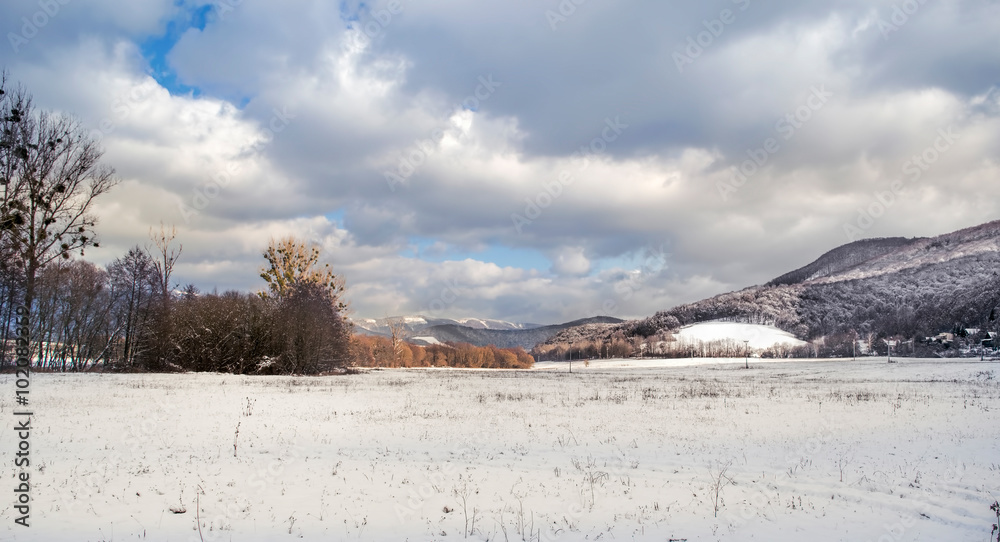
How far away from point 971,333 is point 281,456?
17238 cm

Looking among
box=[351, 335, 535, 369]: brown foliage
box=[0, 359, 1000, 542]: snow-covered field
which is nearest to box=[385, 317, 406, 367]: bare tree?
box=[351, 335, 535, 369]: brown foliage

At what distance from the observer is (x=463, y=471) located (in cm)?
1314

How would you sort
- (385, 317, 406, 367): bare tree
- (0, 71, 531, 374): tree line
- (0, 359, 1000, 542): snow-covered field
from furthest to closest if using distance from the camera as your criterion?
1. (385, 317, 406, 367): bare tree
2. (0, 71, 531, 374): tree line
3. (0, 359, 1000, 542): snow-covered field

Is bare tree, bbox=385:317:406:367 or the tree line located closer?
the tree line

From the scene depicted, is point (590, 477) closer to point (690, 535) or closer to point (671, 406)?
point (690, 535)

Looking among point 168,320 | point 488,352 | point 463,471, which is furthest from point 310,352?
point 488,352

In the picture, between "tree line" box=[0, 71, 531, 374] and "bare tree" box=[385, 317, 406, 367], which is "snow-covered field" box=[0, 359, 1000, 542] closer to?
"tree line" box=[0, 71, 531, 374]

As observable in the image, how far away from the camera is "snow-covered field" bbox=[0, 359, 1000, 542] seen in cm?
935

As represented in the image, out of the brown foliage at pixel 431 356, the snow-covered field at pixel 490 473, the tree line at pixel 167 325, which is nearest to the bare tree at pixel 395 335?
the brown foliage at pixel 431 356

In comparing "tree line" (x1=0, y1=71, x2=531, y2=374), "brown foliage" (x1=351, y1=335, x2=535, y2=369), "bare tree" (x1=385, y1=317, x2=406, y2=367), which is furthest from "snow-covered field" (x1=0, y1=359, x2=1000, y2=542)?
"bare tree" (x1=385, y1=317, x2=406, y2=367)

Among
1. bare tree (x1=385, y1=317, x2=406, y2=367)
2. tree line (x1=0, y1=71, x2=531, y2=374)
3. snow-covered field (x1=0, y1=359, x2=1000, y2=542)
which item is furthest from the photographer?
bare tree (x1=385, y1=317, x2=406, y2=367)

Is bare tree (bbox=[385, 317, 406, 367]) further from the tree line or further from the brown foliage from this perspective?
the tree line

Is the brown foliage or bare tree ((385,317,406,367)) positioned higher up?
bare tree ((385,317,406,367))

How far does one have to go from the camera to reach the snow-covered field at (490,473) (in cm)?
935
